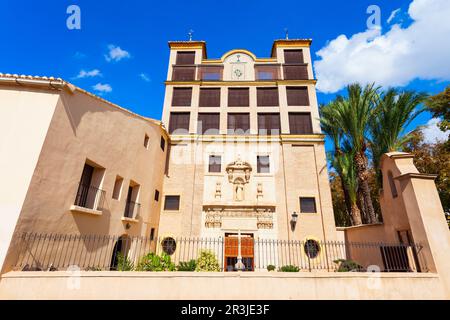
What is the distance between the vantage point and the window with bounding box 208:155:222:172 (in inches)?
706

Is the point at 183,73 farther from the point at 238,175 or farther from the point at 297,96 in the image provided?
the point at 238,175

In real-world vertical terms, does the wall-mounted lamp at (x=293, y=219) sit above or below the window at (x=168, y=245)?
above

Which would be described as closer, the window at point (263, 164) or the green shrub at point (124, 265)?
the green shrub at point (124, 265)

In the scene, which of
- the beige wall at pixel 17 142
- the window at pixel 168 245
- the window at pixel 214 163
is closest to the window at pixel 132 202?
the window at pixel 168 245

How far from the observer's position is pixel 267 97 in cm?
2056

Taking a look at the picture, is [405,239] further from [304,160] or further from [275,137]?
[275,137]

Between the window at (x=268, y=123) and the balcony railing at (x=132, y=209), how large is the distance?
Result: 466 inches

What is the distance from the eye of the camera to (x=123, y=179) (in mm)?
11977

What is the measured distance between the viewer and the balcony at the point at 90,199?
944cm

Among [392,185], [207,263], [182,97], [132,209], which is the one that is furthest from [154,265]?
[182,97]

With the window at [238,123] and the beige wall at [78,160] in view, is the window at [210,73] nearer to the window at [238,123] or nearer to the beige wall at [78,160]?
the window at [238,123]

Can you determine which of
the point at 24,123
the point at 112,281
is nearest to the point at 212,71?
the point at 24,123

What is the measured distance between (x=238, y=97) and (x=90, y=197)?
15310 millimetres

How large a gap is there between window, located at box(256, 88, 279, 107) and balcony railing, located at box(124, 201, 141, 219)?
13.9 m
